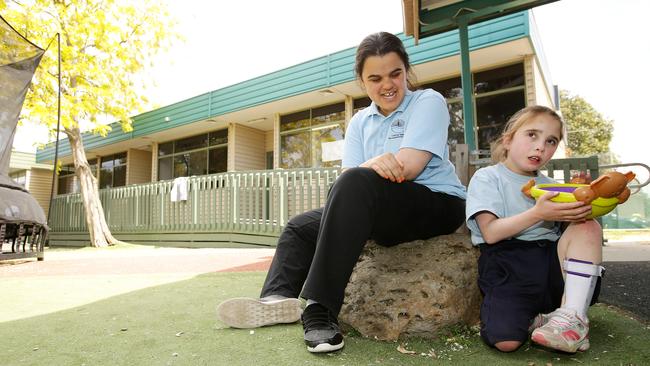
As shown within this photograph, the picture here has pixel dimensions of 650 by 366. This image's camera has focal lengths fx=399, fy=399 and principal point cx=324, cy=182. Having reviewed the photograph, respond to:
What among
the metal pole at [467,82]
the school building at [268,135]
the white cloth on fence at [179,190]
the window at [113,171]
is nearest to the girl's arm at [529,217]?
the metal pole at [467,82]

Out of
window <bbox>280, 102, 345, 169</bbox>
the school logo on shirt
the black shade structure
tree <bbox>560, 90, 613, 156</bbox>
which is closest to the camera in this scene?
the school logo on shirt

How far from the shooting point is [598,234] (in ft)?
5.14

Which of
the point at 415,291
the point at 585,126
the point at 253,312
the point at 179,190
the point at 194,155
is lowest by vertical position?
the point at 253,312

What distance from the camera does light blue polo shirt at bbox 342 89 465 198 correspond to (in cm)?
183

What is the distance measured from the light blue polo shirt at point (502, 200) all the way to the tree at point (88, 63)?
33.9ft

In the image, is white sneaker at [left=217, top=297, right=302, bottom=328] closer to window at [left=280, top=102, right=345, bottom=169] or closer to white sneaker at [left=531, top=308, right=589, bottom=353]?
white sneaker at [left=531, top=308, right=589, bottom=353]

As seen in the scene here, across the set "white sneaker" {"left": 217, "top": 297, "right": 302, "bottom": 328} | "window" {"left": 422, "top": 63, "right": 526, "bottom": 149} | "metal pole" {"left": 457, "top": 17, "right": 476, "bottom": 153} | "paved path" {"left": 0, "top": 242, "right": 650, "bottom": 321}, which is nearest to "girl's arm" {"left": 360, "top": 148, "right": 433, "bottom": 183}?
"white sneaker" {"left": 217, "top": 297, "right": 302, "bottom": 328}

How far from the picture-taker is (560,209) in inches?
57.4

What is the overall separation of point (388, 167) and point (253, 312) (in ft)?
3.15

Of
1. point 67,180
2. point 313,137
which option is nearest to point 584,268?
point 313,137

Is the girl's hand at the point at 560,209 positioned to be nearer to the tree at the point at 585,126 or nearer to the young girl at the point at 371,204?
the young girl at the point at 371,204

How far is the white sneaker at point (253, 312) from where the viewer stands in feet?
6.28

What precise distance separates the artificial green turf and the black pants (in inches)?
10.1

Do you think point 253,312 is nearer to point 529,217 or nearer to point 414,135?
point 414,135
